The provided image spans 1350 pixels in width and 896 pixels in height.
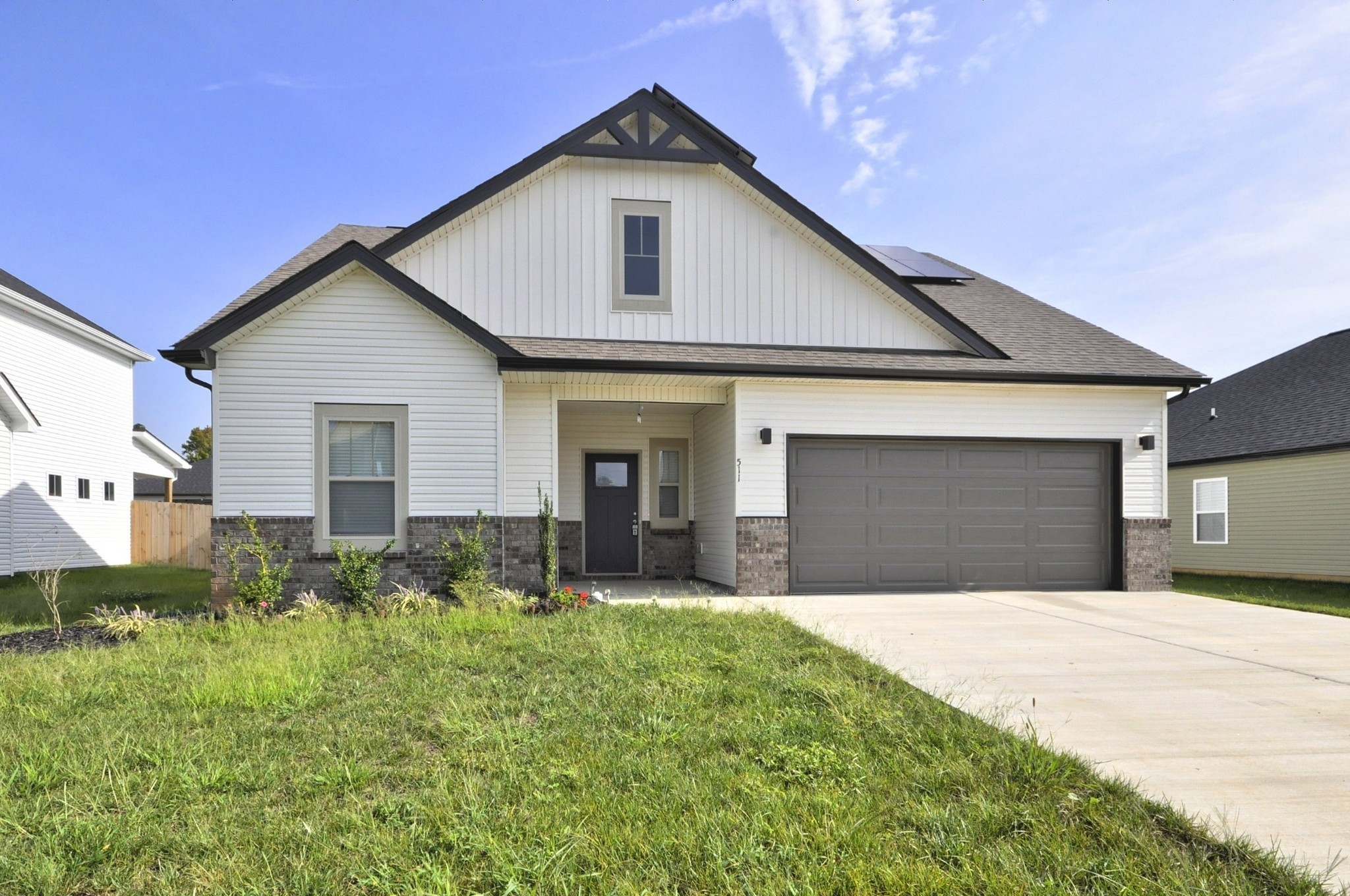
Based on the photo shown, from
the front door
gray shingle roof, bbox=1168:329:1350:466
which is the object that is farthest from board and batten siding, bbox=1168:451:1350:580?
the front door

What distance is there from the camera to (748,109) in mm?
13836

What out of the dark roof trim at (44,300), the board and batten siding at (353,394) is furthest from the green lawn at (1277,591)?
the dark roof trim at (44,300)

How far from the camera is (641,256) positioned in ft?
36.8

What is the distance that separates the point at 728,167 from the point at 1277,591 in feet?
39.5

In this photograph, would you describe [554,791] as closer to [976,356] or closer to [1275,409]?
[976,356]

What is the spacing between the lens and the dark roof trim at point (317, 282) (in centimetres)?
885

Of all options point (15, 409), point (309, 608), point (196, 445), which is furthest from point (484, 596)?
point (196, 445)

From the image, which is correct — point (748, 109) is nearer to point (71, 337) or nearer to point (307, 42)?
point (307, 42)

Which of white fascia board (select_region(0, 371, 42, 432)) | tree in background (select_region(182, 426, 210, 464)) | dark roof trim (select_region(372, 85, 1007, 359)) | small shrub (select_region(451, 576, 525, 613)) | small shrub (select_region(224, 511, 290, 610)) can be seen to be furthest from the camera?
tree in background (select_region(182, 426, 210, 464))

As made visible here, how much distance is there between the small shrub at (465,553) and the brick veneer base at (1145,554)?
9.51m

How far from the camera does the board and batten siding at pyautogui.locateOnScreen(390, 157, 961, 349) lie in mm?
10805

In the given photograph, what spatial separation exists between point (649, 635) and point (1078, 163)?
35.1 ft

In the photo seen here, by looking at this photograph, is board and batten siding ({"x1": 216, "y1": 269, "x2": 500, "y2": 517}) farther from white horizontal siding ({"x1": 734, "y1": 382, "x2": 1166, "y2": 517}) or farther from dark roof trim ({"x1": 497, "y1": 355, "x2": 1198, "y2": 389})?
white horizontal siding ({"x1": 734, "y1": 382, "x2": 1166, "y2": 517})

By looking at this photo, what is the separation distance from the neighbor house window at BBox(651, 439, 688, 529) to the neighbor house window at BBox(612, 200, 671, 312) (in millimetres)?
3043
